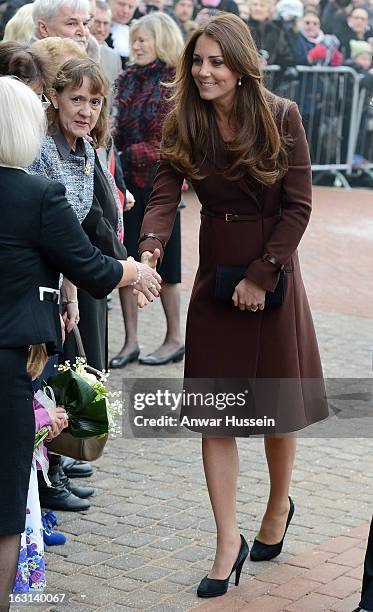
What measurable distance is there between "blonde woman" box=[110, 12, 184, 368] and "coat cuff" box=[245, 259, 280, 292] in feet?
10.5

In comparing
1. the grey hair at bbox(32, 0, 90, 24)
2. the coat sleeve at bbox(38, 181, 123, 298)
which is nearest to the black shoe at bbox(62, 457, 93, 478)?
the coat sleeve at bbox(38, 181, 123, 298)

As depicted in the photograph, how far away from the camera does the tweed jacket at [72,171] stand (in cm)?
464

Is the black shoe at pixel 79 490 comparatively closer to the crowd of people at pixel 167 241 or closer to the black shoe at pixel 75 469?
the crowd of people at pixel 167 241

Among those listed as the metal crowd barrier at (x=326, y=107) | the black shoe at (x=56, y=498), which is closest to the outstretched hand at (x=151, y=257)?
the black shoe at (x=56, y=498)

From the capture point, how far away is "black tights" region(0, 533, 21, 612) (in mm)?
3611

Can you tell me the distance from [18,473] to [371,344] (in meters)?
5.17

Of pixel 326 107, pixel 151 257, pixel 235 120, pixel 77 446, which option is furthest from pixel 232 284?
pixel 326 107

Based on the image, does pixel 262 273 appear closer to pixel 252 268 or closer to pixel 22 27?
pixel 252 268

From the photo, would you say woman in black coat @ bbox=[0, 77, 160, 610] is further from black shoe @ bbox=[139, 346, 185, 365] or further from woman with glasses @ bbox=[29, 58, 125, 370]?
black shoe @ bbox=[139, 346, 185, 365]

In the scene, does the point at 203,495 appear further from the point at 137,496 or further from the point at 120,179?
the point at 120,179

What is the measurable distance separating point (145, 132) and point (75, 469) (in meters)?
2.66

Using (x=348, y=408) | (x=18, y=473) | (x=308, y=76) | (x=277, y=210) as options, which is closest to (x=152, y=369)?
(x=348, y=408)

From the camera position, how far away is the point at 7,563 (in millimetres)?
3631

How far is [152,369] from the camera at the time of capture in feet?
24.6
